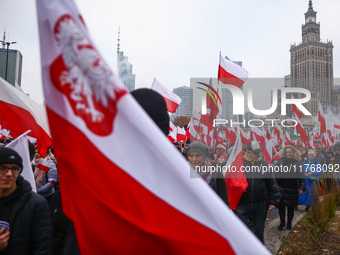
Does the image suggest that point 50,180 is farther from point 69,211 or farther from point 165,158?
point 165,158

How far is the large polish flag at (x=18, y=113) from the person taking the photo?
445cm

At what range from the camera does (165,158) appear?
1.15 meters

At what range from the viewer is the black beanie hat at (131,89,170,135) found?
1.70m

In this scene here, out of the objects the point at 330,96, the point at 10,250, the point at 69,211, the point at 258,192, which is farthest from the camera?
the point at 330,96

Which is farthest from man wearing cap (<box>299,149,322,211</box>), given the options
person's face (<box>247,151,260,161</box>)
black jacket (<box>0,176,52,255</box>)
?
black jacket (<box>0,176,52,255</box>)

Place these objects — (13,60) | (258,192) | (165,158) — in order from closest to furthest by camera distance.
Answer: (165,158) < (258,192) < (13,60)

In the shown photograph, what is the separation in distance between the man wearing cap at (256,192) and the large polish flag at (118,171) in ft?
15.5

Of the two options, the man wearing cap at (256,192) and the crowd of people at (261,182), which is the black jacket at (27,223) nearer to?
the crowd of people at (261,182)

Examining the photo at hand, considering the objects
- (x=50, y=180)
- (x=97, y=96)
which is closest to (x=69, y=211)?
(x=97, y=96)

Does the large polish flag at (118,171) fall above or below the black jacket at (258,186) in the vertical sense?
above

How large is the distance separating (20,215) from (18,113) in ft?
8.27

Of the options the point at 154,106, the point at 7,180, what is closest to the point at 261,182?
the point at 7,180

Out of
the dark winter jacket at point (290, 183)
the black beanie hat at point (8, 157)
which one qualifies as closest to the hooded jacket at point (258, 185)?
the dark winter jacket at point (290, 183)

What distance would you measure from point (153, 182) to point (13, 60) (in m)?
64.3
